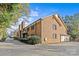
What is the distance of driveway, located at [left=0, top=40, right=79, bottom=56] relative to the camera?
3670 millimetres

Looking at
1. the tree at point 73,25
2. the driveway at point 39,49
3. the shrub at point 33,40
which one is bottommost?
the driveway at point 39,49

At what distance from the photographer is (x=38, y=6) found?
3658 millimetres

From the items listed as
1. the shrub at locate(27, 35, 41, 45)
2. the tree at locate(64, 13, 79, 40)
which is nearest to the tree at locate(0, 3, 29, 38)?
the shrub at locate(27, 35, 41, 45)

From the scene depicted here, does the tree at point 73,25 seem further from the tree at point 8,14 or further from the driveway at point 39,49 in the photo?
the tree at point 8,14

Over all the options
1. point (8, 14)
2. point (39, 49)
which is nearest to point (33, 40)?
point (39, 49)

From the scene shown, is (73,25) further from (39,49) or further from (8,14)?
(8,14)

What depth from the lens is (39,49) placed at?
12.1 feet

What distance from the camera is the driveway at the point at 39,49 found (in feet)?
12.0

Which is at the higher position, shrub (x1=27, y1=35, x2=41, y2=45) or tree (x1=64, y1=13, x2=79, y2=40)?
tree (x1=64, y1=13, x2=79, y2=40)

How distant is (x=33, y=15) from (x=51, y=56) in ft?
1.81

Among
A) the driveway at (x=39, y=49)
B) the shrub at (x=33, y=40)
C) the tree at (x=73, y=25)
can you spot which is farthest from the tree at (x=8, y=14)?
the tree at (x=73, y=25)

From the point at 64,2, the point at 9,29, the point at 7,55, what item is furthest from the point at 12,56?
the point at 64,2

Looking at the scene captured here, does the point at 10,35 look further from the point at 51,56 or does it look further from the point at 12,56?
the point at 51,56

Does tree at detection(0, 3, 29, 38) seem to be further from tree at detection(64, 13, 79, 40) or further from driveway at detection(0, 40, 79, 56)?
tree at detection(64, 13, 79, 40)
